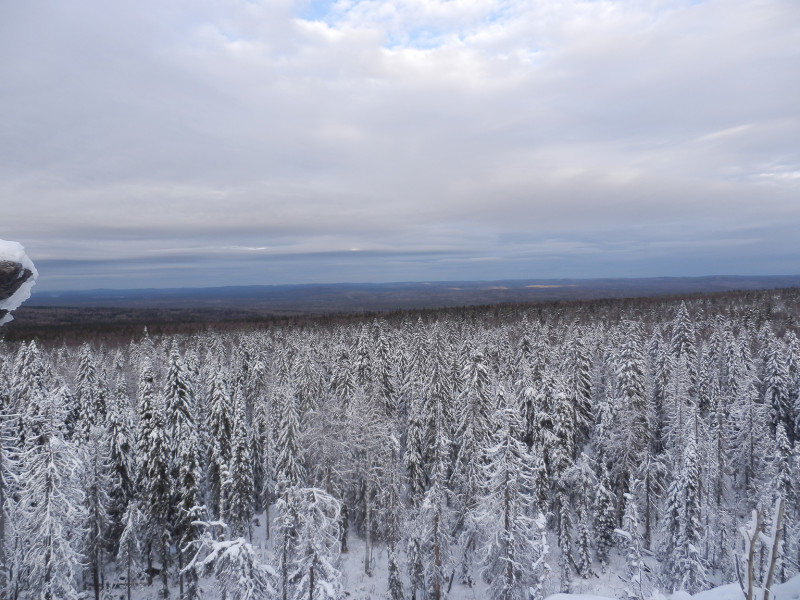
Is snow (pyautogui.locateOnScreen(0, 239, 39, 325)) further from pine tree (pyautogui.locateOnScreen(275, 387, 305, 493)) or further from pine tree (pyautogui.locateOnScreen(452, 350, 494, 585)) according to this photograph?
pine tree (pyautogui.locateOnScreen(452, 350, 494, 585))

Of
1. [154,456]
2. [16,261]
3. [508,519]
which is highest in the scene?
[16,261]

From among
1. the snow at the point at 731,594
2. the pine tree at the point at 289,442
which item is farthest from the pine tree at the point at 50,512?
the snow at the point at 731,594

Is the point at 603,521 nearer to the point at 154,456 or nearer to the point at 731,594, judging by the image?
the point at 731,594

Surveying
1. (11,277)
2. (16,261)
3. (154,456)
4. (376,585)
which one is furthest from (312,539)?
(376,585)

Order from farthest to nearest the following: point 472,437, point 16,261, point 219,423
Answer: point 219,423 < point 472,437 < point 16,261

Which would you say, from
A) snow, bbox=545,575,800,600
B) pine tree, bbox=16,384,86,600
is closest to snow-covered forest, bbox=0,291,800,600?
pine tree, bbox=16,384,86,600

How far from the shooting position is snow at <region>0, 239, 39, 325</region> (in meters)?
7.77

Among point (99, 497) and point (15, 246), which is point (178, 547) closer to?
point (99, 497)

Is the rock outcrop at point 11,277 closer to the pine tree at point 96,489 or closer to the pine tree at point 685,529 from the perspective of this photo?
the pine tree at point 96,489

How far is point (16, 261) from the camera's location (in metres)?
7.84

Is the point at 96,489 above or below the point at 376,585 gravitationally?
above

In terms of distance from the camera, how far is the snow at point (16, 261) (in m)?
7.77

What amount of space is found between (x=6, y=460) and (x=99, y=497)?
1506 centimetres

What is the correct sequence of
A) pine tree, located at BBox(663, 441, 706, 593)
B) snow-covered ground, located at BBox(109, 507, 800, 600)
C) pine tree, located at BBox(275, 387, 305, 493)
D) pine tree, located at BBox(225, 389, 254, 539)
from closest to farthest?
pine tree, located at BBox(663, 441, 706, 593), snow-covered ground, located at BBox(109, 507, 800, 600), pine tree, located at BBox(225, 389, 254, 539), pine tree, located at BBox(275, 387, 305, 493)
